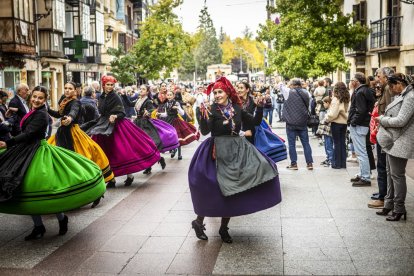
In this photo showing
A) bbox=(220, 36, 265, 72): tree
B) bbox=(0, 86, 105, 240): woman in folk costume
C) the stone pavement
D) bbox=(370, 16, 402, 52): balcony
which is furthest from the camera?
bbox=(220, 36, 265, 72): tree

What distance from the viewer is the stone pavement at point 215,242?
5.94 m

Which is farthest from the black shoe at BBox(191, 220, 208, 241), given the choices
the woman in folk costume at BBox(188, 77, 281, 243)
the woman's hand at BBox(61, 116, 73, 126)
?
the woman's hand at BBox(61, 116, 73, 126)

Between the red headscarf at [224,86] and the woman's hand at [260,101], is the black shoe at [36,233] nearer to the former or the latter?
the red headscarf at [224,86]

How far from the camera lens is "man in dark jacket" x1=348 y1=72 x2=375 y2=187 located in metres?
10.3

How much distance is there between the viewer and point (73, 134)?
9195 millimetres

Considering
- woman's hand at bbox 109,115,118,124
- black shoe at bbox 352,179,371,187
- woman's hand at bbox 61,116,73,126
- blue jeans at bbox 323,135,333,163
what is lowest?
black shoe at bbox 352,179,371,187

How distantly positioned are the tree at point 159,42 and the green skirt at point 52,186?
4282cm

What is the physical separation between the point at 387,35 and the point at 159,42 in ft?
87.0

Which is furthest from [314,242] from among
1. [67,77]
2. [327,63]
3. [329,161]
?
[67,77]

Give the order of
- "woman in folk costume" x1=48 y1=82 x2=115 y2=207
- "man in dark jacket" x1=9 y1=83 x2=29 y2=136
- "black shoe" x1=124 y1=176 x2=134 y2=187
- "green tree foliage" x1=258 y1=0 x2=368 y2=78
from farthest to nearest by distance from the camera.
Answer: "green tree foliage" x1=258 y1=0 x2=368 y2=78
"man in dark jacket" x1=9 y1=83 x2=29 y2=136
"black shoe" x1=124 y1=176 x2=134 y2=187
"woman in folk costume" x1=48 y1=82 x2=115 y2=207

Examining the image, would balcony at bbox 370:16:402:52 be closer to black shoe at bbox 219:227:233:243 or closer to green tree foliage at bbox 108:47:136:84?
green tree foliage at bbox 108:47:136:84

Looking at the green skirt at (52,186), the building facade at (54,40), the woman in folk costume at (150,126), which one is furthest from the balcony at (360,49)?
the green skirt at (52,186)

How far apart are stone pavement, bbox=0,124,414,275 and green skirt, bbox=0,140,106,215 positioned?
0.48 meters

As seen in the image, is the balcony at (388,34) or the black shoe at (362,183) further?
the balcony at (388,34)
